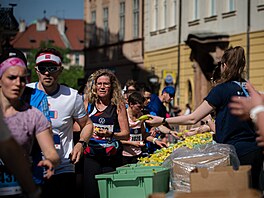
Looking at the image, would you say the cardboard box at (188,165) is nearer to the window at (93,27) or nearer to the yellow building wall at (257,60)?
the yellow building wall at (257,60)

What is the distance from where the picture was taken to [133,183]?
773 centimetres

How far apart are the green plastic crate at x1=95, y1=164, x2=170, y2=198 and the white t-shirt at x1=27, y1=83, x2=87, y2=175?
14.7 inches

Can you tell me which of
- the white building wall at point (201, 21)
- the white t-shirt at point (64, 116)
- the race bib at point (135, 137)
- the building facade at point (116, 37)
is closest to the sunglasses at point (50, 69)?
the white t-shirt at point (64, 116)

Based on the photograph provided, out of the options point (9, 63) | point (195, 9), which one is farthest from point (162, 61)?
point (9, 63)

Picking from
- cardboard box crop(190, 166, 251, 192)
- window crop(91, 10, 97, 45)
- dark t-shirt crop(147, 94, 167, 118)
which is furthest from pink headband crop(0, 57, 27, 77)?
window crop(91, 10, 97, 45)

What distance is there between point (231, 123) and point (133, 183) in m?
1.05

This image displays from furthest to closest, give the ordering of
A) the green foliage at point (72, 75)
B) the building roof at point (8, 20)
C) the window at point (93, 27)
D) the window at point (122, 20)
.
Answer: the green foliage at point (72, 75), the window at point (93, 27), the window at point (122, 20), the building roof at point (8, 20)

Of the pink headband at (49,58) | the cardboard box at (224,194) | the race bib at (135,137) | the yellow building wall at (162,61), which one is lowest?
the race bib at (135,137)

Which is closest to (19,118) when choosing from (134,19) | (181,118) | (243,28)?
(181,118)

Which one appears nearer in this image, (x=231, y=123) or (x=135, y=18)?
(x=231, y=123)

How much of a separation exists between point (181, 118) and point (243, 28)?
2131cm

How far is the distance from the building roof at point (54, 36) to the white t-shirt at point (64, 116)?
13733cm

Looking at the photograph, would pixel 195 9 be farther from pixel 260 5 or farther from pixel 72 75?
pixel 72 75

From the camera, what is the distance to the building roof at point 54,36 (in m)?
148
